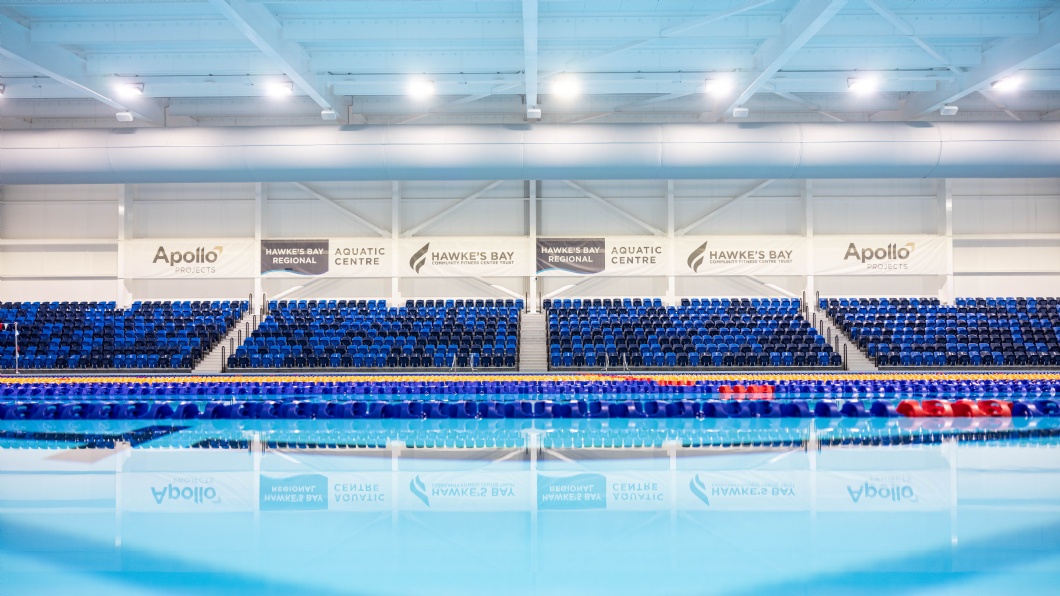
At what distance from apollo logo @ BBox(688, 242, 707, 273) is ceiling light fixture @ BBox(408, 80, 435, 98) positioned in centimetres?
886

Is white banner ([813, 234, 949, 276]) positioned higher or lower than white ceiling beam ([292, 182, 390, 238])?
lower

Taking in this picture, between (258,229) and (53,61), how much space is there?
23.9 ft

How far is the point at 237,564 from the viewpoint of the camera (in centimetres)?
319

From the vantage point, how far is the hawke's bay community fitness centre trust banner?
66.2ft

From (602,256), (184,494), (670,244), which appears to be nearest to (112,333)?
(602,256)

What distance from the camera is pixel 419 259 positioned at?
20359mm

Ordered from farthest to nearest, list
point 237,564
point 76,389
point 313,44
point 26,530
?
point 313,44 < point 76,389 < point 26,530 < point 237,564

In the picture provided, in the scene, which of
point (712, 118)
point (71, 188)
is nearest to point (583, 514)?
point (712, 118)

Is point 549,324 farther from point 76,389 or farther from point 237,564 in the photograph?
point 237,564

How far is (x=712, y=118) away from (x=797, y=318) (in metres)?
5.66

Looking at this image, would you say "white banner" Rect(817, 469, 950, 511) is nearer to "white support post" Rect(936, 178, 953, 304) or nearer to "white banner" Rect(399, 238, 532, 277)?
"white banner" Rect(399, 238, 532, 277)

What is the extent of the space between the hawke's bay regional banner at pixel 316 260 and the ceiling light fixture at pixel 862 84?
1275cm

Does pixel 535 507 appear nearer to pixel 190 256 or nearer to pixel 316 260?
pixel 316 260

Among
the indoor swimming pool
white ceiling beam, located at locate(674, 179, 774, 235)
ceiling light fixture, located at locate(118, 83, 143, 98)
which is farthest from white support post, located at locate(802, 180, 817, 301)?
ceiling light fixture, located at locate(118, 83, 143, 98)
